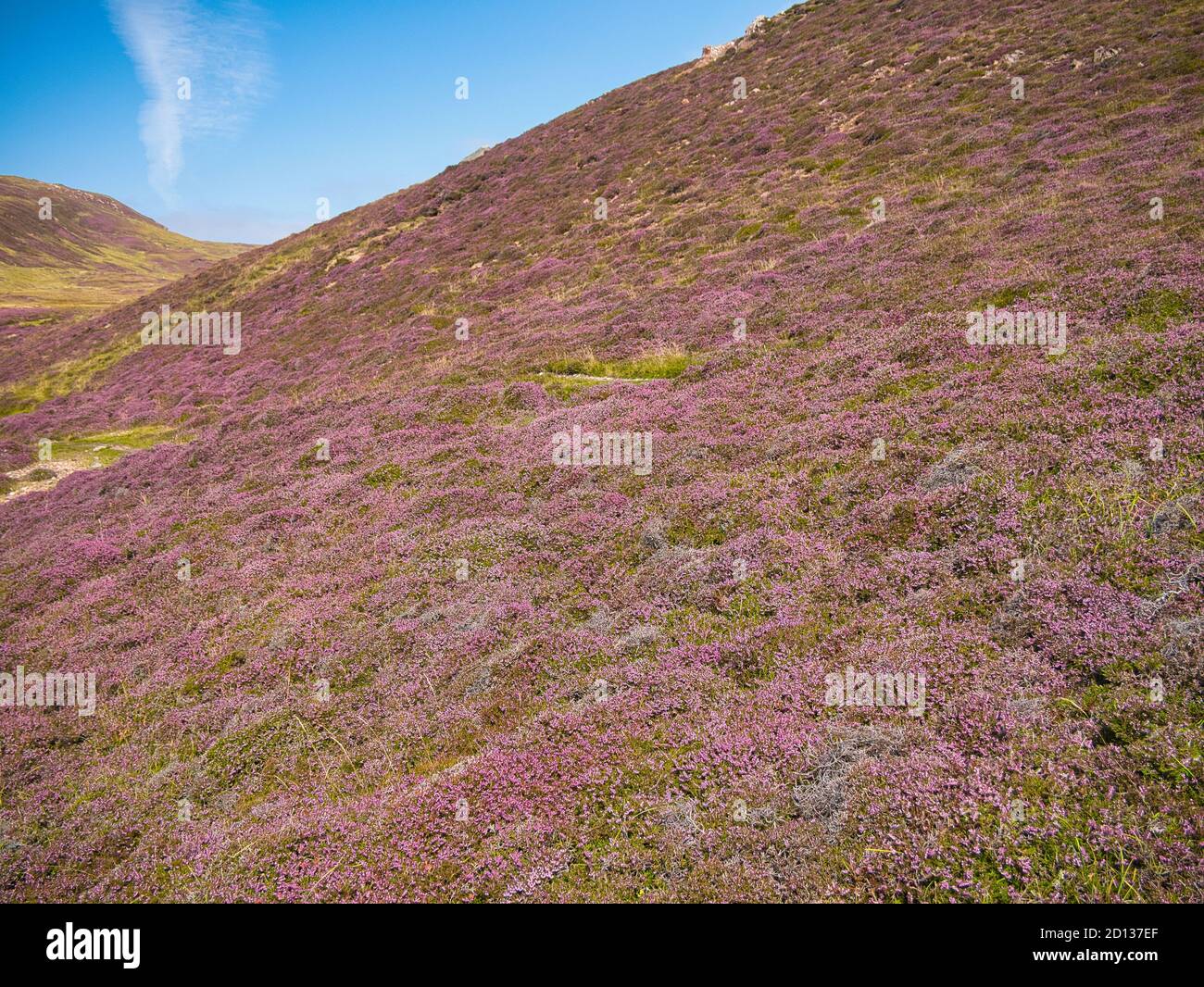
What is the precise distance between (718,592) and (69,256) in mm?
217496

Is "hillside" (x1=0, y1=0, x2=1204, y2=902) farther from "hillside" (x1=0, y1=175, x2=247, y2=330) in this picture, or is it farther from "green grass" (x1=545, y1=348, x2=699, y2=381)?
"hillside" (x1=0, y1=175, x2=247, y2=330)

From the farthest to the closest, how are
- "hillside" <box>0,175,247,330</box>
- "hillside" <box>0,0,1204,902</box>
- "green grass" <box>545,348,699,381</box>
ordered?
"hillside" <box>0,175,247,330</box> → "green grass" <box>545,348,699,381</box> → "hillside" <box>0,0,1204,902</box>

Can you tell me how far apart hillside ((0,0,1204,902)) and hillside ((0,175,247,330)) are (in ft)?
316

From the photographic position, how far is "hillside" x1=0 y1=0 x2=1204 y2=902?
5070 mm

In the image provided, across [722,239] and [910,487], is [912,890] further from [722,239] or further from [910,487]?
[722,239]

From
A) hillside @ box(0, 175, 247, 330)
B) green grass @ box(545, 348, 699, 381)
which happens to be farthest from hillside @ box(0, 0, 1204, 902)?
hillside @ box(0, 175, 247, 330)

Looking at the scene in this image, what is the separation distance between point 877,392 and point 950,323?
2.91 metres

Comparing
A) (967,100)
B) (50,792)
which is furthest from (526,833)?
(967,100)

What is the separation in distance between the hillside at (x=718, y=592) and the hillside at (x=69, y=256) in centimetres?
9632

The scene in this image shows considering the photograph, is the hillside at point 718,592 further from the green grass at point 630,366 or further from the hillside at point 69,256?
the hillside at point 69,256

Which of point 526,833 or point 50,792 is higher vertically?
point 526,833

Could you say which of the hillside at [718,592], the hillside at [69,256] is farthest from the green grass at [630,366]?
the hillside at [69,256]

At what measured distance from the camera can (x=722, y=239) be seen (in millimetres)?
27500

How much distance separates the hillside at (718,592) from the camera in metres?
5.07
